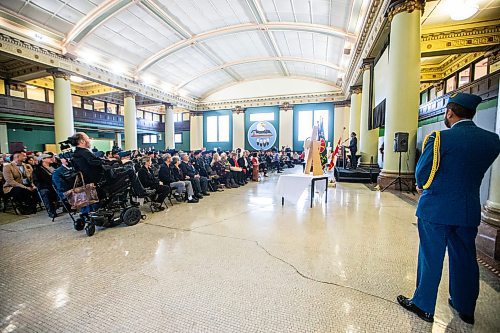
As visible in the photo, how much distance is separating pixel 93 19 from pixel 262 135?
43.7 ft

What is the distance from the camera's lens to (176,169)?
17.9 ft

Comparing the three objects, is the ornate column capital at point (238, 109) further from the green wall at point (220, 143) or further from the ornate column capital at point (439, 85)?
the ornate column capital at point (439, 85)

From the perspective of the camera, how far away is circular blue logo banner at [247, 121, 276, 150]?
19.3 metres

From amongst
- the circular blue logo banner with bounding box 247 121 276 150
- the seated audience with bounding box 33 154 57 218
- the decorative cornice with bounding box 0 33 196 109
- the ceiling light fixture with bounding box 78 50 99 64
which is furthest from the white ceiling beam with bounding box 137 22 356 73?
the seated audience with bounding box 33 154 57 218

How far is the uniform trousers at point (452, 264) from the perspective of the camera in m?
1.39

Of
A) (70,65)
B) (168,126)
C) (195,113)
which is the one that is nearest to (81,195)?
(70,65)

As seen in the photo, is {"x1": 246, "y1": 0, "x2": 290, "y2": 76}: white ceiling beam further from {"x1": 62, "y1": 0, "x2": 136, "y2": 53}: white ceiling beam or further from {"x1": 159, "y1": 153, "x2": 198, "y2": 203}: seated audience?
{"x1": 159, "y1": 153, "x2": 198, "y2": 203}: seated audience

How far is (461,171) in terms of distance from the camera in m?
1.33

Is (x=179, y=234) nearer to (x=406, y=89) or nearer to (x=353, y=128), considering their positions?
(x=406, y=89)

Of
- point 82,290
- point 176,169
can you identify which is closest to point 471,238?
point 82,290

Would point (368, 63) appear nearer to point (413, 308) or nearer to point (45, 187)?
point (413, 308)

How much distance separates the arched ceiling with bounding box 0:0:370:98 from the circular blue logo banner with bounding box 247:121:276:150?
16.4 feet

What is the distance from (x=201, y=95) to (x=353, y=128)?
13.5 m

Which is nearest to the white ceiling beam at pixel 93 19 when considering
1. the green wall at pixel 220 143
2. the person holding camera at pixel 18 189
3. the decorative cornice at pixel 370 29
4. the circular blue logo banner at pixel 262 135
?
the person holding camera at pixel 18 189
